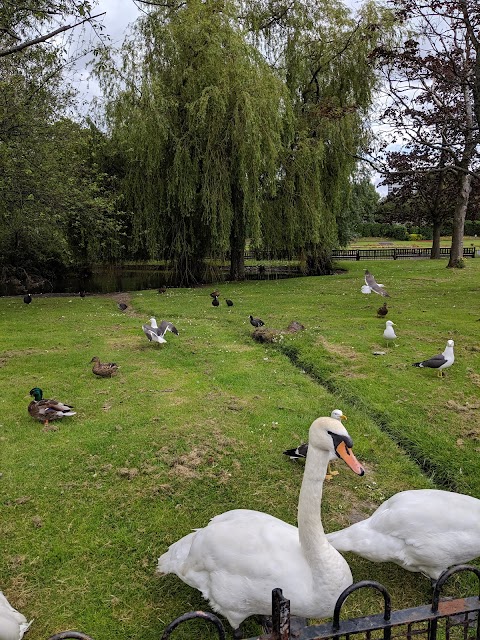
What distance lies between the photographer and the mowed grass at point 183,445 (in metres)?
3.79

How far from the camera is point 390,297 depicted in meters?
16.5

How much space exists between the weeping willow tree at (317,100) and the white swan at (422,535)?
18733 millimetres

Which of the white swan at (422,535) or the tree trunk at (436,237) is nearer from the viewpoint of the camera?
the white swan at (422,535)

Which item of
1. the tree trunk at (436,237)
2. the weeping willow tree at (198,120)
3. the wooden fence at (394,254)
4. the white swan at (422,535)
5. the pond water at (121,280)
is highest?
the weeping willow tree at (198,120)

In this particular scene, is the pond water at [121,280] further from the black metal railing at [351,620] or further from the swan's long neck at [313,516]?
the black metal railing at [351,620]

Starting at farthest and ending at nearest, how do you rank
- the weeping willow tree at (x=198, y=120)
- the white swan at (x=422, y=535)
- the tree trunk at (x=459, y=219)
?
the tree trunk at (x=459, y=219) < the weeping willow tree at (x=198, y=120) < the white swan at (x=422, y=535)

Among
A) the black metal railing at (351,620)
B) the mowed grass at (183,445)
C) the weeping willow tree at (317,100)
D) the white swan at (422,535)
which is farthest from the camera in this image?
the weeping willow tree at (317,100)

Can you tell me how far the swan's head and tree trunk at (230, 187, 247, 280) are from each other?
18.0 metres

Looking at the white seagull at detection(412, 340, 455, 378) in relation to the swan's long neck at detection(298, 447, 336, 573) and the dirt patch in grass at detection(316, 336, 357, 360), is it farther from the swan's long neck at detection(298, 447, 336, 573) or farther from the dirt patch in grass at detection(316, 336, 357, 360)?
the swan's long neck at detection(298, 447, 336, 573)

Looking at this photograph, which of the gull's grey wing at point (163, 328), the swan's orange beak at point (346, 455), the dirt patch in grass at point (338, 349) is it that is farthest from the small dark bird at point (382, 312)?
Result: the swan's orange beak at point (346, 455)

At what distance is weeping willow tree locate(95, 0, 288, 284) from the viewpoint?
1900 centimetres

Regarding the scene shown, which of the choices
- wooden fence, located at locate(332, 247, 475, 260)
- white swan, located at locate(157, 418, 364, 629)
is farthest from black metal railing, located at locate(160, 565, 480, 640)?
wooden fence, located at locate(332, 247, 475, 260)

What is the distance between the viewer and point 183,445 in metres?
5.92

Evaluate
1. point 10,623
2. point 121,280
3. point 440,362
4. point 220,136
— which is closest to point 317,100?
point 220,136
